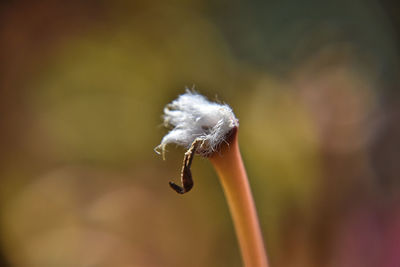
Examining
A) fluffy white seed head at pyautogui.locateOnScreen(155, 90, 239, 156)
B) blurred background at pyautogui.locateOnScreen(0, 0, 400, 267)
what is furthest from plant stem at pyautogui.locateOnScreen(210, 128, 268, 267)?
blurred background at pyautogui.locateOnScreen(0, 0, 400, 267)

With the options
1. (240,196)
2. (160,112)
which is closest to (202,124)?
(240,196)

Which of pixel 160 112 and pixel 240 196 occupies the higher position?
pixel 160 112

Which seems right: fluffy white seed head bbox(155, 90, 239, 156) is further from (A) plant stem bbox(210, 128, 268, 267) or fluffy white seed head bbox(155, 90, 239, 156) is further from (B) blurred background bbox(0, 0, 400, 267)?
(B) blurred background bbox(0, 0, 400, 267)

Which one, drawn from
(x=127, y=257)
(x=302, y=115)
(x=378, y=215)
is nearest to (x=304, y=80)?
(x=302, y=115)

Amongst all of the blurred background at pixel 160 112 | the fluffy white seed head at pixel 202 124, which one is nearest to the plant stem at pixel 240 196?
the fluffy white seed head at pixel 202 124

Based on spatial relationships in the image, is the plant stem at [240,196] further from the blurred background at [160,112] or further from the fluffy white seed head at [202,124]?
the blurred background at [160,112]

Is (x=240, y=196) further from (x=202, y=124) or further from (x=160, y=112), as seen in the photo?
(x=160, y=112)
